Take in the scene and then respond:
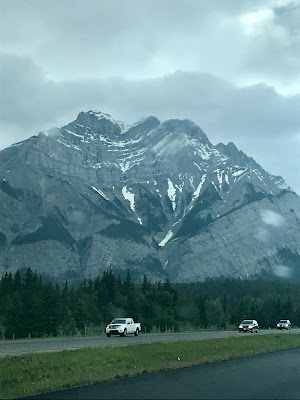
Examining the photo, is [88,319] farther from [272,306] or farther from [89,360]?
[89,360]

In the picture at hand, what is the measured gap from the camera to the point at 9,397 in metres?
20.4

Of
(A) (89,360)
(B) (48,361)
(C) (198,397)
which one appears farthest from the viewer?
(A) (89,360)

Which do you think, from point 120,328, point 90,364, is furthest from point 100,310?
point 90,364

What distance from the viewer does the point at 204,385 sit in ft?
72.8

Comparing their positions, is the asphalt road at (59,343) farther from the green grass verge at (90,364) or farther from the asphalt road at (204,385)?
the asphalt road at (204,385)

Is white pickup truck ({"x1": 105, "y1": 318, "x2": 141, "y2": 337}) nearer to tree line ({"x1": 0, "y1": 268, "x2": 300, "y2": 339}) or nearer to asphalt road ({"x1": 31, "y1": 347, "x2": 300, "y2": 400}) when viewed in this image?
tree line ({"x1": 0, "y1": 268, "x2": 300, "y2": 339})

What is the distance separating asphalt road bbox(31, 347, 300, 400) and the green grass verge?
165cm

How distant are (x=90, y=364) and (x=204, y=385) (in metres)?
8.40

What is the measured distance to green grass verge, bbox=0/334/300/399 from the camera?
2327cm

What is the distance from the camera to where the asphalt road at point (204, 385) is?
1961cm

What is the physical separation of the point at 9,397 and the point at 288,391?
419 inches

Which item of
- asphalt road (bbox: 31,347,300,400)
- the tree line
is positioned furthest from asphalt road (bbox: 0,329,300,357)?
the tree line

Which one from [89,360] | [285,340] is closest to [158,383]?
[89,360]

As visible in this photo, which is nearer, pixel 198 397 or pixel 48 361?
pixel 198 397
